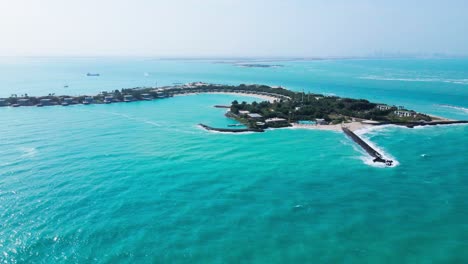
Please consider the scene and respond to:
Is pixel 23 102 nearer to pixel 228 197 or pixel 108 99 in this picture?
pixel 108 99

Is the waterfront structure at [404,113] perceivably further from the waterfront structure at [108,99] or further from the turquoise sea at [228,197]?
the waterfront structure at [108,99]

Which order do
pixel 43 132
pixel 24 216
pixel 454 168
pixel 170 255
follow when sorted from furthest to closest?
pixel 43 132 < pixel 454 168 < pixel 24 216 < pixel 170 255

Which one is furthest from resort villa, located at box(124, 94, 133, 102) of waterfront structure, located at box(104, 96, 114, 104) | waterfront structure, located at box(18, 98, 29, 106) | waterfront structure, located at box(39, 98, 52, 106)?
waterfront structure, located at box(18, 98, 29, 106)

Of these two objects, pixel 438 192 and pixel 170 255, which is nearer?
pixel 170 255

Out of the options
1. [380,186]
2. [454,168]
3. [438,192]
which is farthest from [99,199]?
[454,168]

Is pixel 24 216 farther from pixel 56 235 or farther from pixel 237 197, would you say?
pixel 237 197

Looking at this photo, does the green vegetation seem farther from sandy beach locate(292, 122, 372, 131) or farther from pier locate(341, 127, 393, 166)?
pier locate(341, 127, 393, 166)

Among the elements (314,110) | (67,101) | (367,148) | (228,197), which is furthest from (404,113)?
(67,101)
